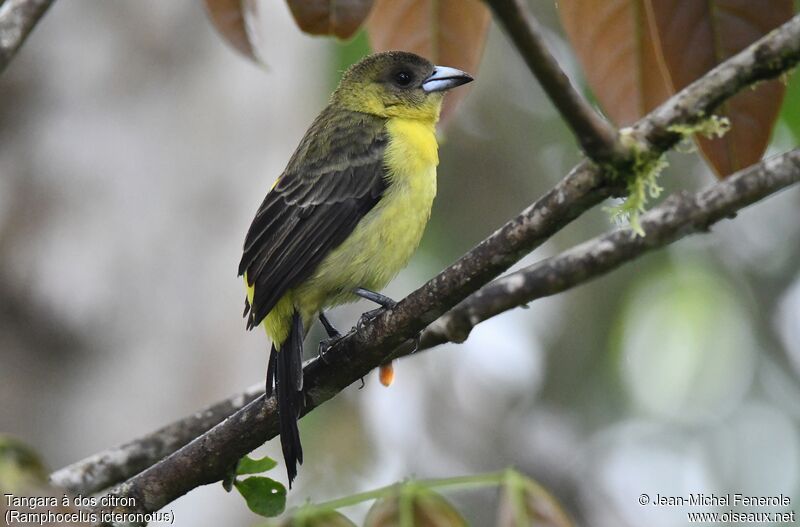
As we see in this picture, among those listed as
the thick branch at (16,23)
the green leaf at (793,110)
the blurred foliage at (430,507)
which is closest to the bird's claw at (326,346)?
the blurred foliage at (430,507)

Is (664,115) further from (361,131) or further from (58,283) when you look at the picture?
(58,283)

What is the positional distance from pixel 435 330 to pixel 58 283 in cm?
282

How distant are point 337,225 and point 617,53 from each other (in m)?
1.58

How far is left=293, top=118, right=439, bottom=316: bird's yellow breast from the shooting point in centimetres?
383

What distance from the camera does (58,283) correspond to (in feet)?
17.5

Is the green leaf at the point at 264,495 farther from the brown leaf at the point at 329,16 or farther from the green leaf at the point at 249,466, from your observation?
the brown leaf at the point at 329,16

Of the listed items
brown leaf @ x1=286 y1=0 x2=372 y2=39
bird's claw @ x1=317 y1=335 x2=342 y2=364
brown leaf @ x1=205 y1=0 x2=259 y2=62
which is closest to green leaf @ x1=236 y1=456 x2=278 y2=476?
bird's claw @ x1=317 y1=335 x2=342 y2=364

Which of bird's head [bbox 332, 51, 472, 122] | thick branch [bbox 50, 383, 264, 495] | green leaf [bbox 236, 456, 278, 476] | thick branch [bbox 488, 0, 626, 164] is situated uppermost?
bird's head [bbox 332, 51, 472, 122]

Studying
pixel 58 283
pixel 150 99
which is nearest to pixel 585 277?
pixel 58 283

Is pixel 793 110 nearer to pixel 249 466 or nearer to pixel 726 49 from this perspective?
pixel 726 49

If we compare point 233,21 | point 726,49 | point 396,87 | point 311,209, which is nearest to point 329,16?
point 233,21

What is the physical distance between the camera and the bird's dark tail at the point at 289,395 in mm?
2994

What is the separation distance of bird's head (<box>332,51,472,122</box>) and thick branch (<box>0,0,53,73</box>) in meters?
1.86

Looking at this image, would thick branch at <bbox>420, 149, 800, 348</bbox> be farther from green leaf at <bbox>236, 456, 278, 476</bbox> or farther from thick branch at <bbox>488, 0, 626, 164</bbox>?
green leaf at <bbox>236, 456, 278, 476</bbox>
